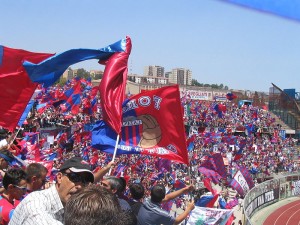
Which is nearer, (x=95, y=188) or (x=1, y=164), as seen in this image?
(x=95, y=188)

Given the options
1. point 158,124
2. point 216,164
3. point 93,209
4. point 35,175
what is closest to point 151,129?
point 158,124

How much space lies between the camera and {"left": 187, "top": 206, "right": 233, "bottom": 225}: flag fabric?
8.81 metres

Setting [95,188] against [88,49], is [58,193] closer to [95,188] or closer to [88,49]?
[95,188]

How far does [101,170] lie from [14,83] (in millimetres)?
3707

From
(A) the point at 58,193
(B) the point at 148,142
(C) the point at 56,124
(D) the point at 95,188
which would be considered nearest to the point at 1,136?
(B) the point at 148,142

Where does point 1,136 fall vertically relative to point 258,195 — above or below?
above

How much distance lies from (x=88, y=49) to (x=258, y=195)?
16538 mm

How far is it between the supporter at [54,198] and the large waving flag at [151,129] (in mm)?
3412

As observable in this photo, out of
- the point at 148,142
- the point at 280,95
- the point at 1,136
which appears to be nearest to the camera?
the point at 148,142

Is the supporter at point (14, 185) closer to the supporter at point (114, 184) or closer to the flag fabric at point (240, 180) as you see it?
the supporter at point (114, 184)

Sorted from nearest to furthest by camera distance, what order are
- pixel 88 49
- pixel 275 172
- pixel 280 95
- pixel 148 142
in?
pixel 148 142 < pixel 88 49 < pixel 275 172 < pixel 280 95

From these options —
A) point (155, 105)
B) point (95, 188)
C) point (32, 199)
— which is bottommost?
point (32, 199)

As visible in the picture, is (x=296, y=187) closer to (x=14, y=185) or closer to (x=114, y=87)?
(x=114, y=87)

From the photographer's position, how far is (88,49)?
7016 mm
